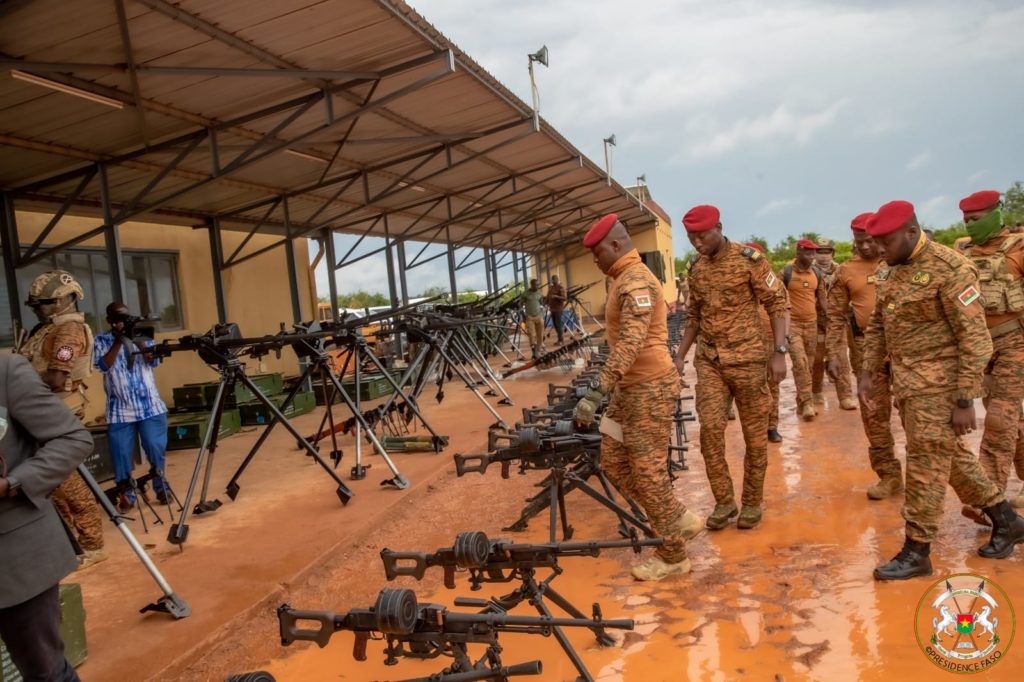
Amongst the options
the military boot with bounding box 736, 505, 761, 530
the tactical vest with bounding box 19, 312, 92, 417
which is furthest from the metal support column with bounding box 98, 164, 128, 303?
the military boot with bounding box 736, 505, 761, 530

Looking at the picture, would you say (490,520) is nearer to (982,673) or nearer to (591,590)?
(591,590)

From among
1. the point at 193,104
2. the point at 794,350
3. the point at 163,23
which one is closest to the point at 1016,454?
the point at 794,350

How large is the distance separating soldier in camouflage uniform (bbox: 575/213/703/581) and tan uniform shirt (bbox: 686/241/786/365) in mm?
603

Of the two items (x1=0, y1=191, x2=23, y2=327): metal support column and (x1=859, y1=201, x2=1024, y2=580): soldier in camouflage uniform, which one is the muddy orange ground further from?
(x1=0, y1=191, x2=23, y2=327): metal support column

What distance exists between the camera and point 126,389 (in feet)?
18.2

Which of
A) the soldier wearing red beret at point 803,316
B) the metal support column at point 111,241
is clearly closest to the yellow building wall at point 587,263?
the soldier wearing red beret at point 803,316

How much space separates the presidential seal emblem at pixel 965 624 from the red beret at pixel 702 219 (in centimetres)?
222

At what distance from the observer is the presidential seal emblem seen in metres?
2.91

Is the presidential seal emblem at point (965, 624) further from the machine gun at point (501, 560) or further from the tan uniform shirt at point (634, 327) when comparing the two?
the tan uniform shirt at point (634, 327)

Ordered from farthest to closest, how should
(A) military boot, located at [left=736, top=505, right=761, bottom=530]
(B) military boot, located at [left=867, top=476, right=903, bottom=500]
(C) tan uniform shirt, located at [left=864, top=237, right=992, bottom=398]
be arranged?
(B) military boot, located at [left=867, top=476, right=903, bottom=500], (A) military boot, located at [left=736, top=505, right=761, bottom=530], (C) tan uniform shirt, located at [left=864, top=237, right=992, bottom=398]

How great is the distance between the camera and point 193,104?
6.77 m

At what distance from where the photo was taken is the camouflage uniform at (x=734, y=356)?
4449 millimetres

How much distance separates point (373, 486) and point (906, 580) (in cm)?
412

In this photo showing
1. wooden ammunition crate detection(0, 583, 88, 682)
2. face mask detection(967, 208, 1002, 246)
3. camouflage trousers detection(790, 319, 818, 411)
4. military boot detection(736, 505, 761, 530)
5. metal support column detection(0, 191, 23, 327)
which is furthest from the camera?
metal support column detection(0, 191, 23, 327)
